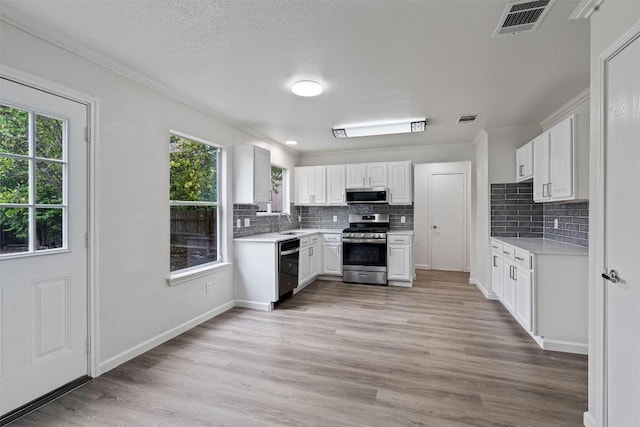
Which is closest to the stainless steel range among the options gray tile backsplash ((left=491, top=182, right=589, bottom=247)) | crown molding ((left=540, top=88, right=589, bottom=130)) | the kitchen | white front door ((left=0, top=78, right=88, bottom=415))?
the kitchen

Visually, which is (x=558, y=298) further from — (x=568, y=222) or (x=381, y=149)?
(x=381, y=149)

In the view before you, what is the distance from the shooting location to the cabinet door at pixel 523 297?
289 centimetres

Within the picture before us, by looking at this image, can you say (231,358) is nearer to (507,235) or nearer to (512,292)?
(512,292)

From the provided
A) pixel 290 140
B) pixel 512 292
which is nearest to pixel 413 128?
pixel 290 140

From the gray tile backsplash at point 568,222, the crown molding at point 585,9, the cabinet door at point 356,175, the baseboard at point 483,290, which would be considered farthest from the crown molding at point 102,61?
the baseboard at point 483,290

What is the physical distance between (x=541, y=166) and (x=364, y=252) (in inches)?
110

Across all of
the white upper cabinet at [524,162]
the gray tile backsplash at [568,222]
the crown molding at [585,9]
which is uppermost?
the crown molding at [585,9]

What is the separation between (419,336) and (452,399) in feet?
3.35

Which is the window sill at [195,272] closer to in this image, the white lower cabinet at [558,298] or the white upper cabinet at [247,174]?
the white upper cabinet at [247,174]

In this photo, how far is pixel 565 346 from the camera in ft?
9.07

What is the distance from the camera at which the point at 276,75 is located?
2650 millimetres

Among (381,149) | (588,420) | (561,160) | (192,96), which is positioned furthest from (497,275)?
(192,96)

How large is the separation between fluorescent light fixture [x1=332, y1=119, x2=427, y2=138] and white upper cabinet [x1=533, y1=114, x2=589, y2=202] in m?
1.42

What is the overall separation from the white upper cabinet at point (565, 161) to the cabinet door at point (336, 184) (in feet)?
10.1
